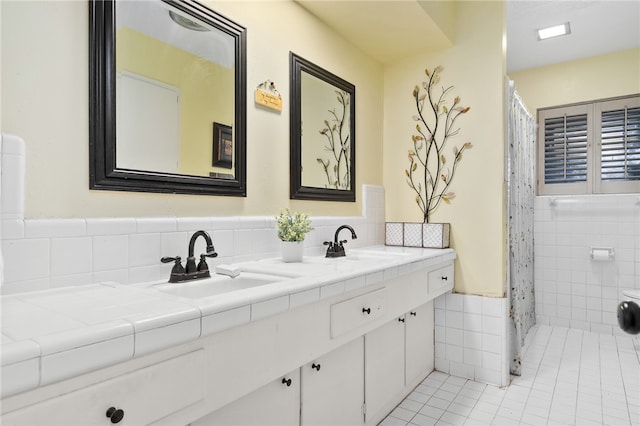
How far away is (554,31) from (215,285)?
3.43 m

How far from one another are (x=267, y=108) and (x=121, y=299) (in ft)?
4.24

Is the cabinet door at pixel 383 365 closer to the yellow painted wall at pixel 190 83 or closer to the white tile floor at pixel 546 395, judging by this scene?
the white tile floor at pixel 546 395

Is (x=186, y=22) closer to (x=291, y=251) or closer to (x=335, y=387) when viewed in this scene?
(x=291, y=251)

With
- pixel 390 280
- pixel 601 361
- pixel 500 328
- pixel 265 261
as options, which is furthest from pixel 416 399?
pixel 601 361

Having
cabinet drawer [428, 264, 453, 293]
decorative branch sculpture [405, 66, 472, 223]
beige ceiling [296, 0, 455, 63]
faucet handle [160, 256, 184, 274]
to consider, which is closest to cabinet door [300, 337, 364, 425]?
faucet handle [160, 256, 184, 274]

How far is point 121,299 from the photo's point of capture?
0.99m

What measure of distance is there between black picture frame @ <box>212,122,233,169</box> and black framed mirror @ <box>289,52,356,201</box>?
45 cm

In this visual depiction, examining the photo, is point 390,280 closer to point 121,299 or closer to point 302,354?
point 302,354

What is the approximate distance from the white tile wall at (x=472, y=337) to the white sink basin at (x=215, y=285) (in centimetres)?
164

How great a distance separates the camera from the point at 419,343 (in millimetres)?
2479

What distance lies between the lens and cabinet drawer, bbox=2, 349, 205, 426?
655mm

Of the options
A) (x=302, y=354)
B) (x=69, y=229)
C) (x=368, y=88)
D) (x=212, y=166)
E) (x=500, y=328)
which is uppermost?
(x=368, y=88)

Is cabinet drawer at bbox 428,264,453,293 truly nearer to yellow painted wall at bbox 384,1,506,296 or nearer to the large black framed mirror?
yellow painted wall at bbox 384,1,506,296

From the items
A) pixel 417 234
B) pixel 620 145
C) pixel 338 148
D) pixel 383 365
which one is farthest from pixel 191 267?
pixel 620 145
